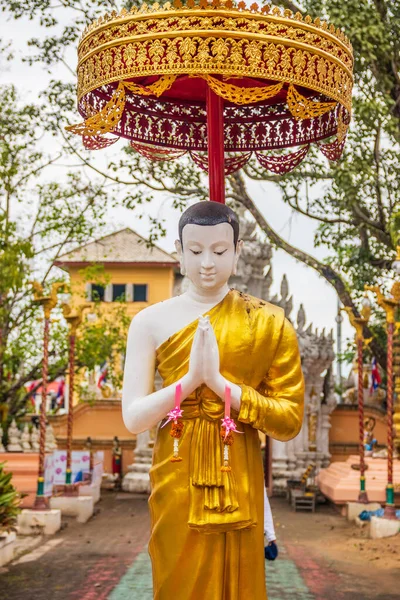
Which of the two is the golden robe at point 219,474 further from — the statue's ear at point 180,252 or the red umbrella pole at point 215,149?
the red umbrella pole at point 215,149

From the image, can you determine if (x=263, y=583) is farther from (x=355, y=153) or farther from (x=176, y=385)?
(x=355, y=153)

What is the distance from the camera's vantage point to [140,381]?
4332mm

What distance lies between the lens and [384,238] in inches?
609

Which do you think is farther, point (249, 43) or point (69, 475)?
point (69, 475)

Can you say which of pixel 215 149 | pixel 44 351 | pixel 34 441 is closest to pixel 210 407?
pixel 215 149

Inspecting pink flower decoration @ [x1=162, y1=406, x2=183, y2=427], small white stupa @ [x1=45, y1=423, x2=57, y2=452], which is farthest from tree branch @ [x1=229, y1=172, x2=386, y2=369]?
pink flower decoration @ [x1=162, y1=406, x2=183, y2=427]

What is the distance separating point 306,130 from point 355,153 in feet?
29.8

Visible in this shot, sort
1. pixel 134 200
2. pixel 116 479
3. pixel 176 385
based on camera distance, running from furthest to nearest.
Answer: pixel 116 479 → pixel 134 200 → pixel 176 385

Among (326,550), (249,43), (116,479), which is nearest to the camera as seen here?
(249,43)

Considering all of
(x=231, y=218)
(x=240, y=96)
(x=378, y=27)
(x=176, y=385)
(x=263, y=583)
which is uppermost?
(x=378, y=27)

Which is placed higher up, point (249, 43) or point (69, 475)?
point (249, 43)

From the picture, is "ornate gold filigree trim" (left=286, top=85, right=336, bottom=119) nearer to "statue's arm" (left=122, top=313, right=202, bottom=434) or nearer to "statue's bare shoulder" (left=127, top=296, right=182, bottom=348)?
"statue's bare shoulder" (left=127, top=296, right=182, bottom=348)

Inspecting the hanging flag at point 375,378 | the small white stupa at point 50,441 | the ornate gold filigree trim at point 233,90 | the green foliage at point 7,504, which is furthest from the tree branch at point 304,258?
the ornate gold filigree trim at point 233,90

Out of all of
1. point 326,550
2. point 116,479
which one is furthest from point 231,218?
point 116,479
